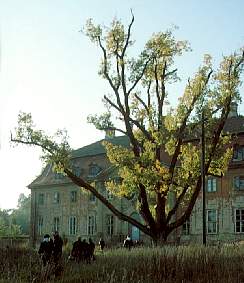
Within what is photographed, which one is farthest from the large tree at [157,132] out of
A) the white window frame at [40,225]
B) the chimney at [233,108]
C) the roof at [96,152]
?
the white window frame at [40,225]

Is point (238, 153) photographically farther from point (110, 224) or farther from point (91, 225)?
point (91, 225)

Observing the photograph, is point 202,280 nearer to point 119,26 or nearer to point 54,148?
point 54,148

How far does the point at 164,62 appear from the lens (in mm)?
36344

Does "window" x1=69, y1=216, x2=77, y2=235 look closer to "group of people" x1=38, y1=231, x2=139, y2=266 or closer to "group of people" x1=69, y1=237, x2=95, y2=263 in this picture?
"group of people" x1=38, y1=231, x2=139, y2=266

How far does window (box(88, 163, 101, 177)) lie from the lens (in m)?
59.9

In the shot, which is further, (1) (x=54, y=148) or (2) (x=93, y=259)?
(1) (x=54, y=148)

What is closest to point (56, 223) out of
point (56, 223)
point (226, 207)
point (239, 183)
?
point (56, 223)

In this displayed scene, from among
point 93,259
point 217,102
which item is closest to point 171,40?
point 217,102

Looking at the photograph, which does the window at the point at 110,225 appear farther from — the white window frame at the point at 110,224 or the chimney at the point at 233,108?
the chimney at the point at 233,108

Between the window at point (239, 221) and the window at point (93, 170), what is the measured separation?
17412 mm

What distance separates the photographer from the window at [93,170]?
196ft

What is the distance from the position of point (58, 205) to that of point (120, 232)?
35.9 feet

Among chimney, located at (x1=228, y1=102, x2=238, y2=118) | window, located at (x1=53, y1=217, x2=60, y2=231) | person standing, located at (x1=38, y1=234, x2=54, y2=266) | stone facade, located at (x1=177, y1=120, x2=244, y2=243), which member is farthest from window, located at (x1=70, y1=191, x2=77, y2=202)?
person standing, located at (x1=38, y1=234, x2=54, y2=266)

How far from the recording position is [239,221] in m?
47.4
